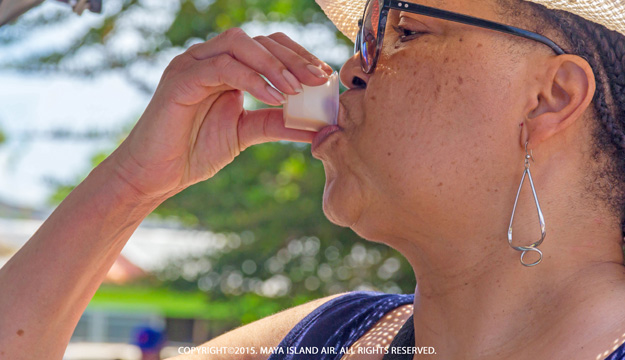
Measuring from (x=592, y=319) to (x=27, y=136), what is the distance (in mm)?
5755

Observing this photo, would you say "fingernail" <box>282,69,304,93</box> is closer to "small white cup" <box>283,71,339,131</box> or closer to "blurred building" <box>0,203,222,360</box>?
"small white cup" <box>283,71,339,131</box>

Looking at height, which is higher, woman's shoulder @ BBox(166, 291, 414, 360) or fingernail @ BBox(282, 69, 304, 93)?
fingernail @ BBox(282, 69, 304, 93)

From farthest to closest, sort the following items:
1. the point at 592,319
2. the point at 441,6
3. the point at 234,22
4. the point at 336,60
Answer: the point at 234,22
the point at 336,60
the point at 441,6
the point at 592,319

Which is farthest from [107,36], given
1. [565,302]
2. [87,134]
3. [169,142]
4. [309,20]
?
[565,302]

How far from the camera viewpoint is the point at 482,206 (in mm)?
1607

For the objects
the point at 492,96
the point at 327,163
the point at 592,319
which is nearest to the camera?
the point at 592,319

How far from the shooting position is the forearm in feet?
5.90

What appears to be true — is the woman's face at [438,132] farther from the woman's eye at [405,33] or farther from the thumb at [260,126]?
the thumb at [260,126]

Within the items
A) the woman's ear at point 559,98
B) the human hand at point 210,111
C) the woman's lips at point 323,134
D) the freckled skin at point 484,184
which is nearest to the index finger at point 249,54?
the human hand at point 210,111

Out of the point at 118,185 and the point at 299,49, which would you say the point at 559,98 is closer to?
the point at 299,49

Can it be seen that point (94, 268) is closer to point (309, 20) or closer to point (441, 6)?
point (441, 6)

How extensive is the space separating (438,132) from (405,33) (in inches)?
12.5

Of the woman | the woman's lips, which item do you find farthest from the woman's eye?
the woman's lips

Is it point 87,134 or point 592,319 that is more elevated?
point 592,319
